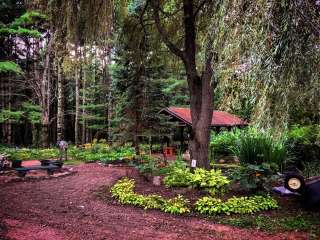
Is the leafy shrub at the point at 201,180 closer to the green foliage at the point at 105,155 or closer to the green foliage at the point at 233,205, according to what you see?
the green foliage at the point at 233,205

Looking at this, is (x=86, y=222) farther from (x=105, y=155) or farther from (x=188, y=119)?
(x=188, y=119)

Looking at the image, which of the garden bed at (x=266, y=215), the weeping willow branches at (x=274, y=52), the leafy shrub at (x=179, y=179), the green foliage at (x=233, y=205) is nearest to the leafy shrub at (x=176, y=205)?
the garden bed at (x=266, y=215)

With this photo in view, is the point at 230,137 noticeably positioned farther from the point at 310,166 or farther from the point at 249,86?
the point at 249,86

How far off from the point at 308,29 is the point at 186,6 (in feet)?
19.7

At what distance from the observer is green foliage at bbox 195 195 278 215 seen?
7.51 m

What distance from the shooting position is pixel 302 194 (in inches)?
308

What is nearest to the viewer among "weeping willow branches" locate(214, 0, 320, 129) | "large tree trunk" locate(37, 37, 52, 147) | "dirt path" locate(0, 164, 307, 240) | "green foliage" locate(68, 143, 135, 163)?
"weeping willow branches" locate(214, 0, 320, 129)

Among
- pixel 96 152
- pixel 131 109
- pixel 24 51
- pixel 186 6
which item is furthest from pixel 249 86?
pixel 24 51

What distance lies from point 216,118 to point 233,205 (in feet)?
50.9

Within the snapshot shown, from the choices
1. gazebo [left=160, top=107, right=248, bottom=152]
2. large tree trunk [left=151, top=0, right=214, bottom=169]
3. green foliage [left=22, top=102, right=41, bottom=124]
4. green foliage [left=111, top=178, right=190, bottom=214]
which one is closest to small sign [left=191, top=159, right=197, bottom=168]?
large tree trunk [left=151, top=0, right=214, bottom=169]

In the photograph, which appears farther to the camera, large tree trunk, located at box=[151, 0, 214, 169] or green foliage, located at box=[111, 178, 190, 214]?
large tree trunk, located at box=[151, 0, 214, 169]

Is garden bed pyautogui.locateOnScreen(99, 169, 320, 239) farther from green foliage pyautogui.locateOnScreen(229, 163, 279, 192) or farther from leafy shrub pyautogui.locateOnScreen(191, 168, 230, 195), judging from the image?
green foliage pyautogui.locateOnScreen(229, 163, 279, 192)

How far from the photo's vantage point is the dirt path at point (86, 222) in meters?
5.93

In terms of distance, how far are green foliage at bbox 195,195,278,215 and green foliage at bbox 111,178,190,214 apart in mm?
341
